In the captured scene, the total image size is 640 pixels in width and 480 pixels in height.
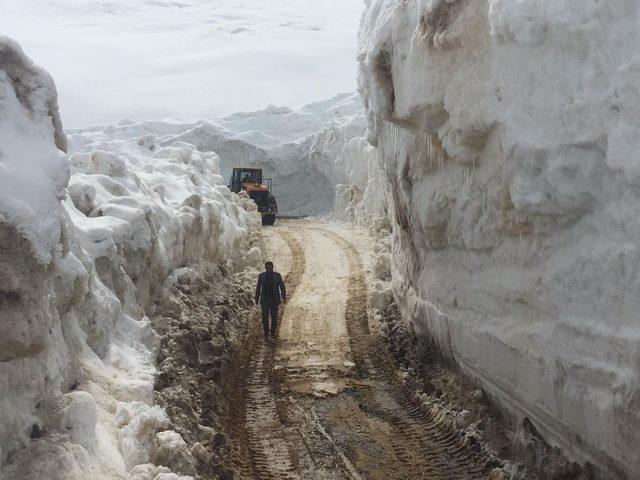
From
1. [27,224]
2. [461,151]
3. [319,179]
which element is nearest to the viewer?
[27,224]

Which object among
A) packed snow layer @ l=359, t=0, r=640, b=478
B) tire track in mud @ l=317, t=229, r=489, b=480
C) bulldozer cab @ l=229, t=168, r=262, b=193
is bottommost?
tire track in mud @ l=317, t=229, r=489, b=480

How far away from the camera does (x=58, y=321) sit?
4.22 m

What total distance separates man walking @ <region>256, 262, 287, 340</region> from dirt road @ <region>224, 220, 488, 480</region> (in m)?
0.21

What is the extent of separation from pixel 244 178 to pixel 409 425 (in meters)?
20.4

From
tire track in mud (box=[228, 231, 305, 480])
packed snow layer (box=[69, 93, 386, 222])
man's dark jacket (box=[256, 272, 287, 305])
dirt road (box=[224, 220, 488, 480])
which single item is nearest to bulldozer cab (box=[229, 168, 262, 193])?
packed snow layer (box=[69, 93, 386, 222])

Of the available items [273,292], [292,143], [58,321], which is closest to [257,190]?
[292,143]

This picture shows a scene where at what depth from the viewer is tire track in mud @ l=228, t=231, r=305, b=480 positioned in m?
5.44

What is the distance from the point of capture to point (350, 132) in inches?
958

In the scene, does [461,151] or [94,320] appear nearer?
[94,320]

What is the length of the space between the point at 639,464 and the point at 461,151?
295 cm

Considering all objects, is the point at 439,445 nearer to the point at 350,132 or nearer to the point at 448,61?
the point at 448,61

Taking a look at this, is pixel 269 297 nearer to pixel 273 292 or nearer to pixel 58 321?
pixel 273 292

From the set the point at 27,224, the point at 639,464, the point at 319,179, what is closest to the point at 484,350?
the point at 639,464

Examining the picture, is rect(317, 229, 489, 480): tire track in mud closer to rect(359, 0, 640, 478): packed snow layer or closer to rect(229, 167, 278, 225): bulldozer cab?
rect(359, 0, 640, 478): packed snow layer
